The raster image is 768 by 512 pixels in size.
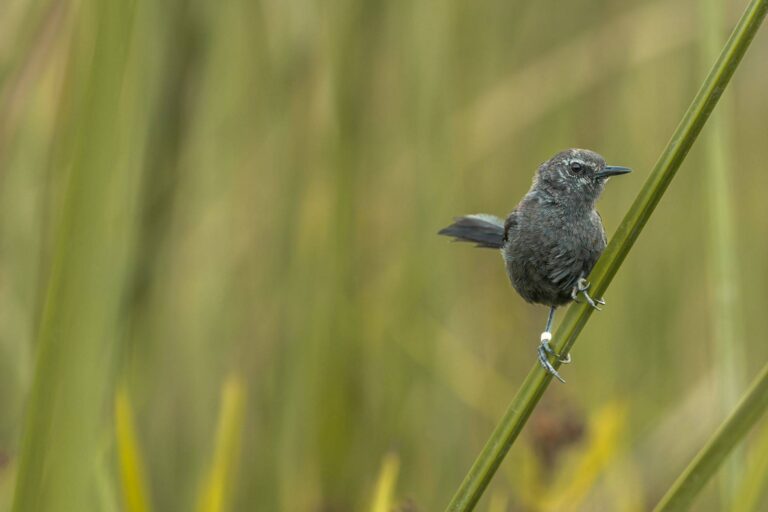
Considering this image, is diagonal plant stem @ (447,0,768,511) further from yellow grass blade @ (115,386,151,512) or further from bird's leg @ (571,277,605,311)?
yellow grass blade @ (115,386,151,512)

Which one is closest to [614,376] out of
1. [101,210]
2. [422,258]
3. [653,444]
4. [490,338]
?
[653,444]

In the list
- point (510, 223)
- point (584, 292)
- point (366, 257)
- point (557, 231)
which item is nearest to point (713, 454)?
point (584, 292)

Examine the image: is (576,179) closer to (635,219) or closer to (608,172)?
(608,172)

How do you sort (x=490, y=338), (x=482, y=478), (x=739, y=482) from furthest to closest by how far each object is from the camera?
(x=490, y=338)
(x=739, y=482)
(x=482, y=478)

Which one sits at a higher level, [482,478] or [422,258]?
[482,478]

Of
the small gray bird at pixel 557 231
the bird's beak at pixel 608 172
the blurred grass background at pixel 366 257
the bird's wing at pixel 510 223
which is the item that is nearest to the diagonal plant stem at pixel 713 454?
the blurred grass background at pixel 366 257

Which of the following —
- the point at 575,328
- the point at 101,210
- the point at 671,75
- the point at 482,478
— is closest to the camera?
the point at 101,210

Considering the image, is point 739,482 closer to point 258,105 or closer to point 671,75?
point 258,105
